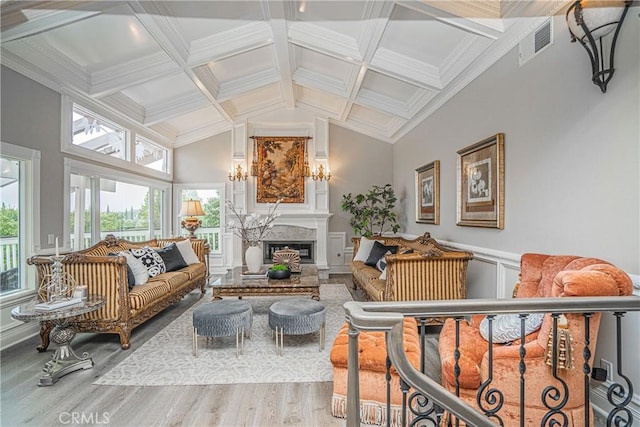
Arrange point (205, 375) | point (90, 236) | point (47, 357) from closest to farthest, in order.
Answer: point (205, 375), point (47, 357), point (90, 236)

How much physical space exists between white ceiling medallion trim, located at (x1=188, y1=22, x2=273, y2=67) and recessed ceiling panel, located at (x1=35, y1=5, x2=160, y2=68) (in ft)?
1.58

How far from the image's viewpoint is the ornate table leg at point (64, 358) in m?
2.65

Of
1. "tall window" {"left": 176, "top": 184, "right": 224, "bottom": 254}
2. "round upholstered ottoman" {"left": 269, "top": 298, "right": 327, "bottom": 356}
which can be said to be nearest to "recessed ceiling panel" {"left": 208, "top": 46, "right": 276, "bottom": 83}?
"tall window" {"left": 176, "top": 184, "right": 224, "bottom": 254}

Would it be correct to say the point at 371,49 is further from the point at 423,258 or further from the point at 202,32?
the point at 423,258

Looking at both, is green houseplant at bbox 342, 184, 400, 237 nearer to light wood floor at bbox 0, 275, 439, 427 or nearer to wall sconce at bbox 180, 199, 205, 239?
wall sconce at bbox 180, 199, 205, 239

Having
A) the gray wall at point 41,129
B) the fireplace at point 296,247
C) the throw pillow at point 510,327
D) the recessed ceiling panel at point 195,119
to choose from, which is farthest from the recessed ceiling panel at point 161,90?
the throw pillow at point 510,327

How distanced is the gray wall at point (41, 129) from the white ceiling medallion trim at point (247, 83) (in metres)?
2.36

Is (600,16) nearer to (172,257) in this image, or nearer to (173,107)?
(172,257)

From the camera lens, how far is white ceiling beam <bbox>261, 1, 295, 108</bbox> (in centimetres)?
367

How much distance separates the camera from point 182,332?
3.68 meters

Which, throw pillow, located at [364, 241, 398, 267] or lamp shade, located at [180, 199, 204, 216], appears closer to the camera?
throw pillow, located at [364, 241, 398, 267]

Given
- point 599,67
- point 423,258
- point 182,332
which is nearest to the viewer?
point 599,67

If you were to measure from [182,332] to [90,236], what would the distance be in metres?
2.27

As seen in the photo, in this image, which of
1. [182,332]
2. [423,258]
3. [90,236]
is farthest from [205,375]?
[90,236]
